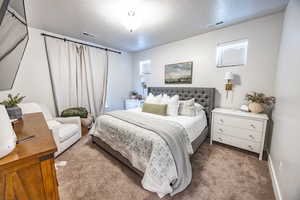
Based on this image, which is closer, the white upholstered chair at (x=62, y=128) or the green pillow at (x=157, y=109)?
the white upholstered chair at (x=62, y=128)

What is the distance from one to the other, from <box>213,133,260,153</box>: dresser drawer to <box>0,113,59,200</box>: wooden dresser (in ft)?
9.13

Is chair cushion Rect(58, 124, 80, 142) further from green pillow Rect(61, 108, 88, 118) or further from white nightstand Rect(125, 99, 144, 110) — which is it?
white nightstand Rect(125, 99, 144, 110)

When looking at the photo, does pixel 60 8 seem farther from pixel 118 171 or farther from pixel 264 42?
pixel 264 42

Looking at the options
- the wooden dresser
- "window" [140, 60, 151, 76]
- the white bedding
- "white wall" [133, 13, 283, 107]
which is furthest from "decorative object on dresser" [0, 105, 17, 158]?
"window" [140, 60, 151, 76]

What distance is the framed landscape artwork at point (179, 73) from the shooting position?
3.40 metres

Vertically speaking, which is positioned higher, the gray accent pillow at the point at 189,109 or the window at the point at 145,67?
the window at the point at 145,67

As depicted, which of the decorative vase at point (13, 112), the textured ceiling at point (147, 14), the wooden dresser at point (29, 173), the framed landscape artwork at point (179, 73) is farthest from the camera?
the framed landscape artwork at point (179, 73)

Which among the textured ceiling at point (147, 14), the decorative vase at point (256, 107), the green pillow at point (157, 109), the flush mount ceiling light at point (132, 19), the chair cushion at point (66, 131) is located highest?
the textured ceiling at point (147, 14)

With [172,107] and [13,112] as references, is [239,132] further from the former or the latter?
[13,112]

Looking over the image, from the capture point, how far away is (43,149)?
0.72 meters

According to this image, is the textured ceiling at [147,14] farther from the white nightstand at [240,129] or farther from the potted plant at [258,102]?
the white nightstand at [240,129]

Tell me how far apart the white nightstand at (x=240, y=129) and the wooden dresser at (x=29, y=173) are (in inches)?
108

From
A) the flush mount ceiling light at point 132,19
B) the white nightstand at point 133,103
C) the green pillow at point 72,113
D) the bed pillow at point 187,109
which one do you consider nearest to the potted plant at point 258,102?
the bed pillow at point 187,109

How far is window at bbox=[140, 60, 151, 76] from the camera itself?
4470 mm
